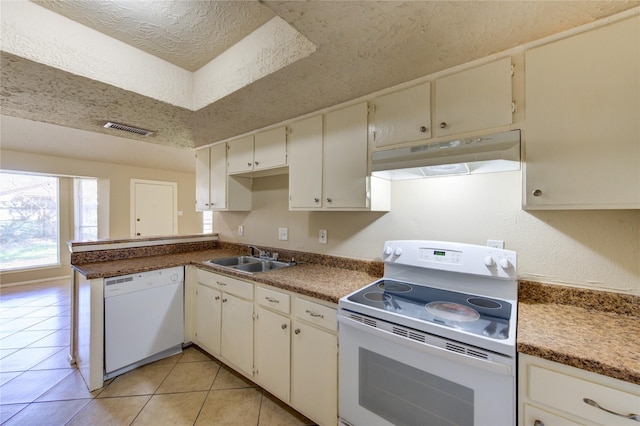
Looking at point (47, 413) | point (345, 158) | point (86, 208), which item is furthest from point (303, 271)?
point (86, 208)

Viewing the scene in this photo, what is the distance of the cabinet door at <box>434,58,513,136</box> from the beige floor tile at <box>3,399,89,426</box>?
301 centimetres

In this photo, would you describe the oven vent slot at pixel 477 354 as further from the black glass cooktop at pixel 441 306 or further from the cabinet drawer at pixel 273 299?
the cabinet drawer at pixel 273 299

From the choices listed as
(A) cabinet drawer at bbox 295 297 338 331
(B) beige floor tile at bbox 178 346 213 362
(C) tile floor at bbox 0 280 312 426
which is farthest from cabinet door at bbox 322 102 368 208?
(B) beige floor tile at bbox 178 346 213 362

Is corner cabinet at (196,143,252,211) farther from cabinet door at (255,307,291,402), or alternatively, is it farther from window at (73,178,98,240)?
window at (73,178,98,240)

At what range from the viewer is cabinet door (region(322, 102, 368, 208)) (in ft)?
5.82

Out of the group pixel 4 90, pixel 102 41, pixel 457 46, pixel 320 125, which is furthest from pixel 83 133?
pixel 457 46

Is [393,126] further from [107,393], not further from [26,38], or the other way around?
[107,393]

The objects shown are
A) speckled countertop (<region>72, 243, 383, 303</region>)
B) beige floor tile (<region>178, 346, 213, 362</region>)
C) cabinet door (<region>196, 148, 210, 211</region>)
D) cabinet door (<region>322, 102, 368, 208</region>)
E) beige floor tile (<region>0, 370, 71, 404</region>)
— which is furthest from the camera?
cabinet door (<region>196, 148, 210, 211</region>)

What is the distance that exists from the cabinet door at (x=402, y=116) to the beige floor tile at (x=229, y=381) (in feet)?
6.89

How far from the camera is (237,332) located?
A: 2.09 metres

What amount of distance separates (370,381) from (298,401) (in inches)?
25.0

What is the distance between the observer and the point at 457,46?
1299 millimetres

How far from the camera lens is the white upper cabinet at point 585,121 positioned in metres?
1.04

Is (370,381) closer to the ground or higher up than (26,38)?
closer to the ground
